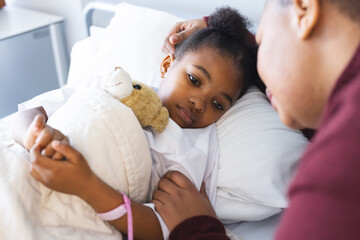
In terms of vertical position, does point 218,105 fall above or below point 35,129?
below

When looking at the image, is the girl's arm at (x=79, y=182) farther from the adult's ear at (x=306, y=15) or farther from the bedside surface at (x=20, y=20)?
the bedside surface at (x=20, y=20)

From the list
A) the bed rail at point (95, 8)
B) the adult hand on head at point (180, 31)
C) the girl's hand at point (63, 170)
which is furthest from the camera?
the bed rail at point (95, 8)

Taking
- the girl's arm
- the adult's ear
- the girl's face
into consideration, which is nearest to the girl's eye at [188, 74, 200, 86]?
the girl's face

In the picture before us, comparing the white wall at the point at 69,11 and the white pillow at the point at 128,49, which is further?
the white wall at the point at 69,11

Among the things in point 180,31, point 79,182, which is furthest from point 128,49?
point 79,182

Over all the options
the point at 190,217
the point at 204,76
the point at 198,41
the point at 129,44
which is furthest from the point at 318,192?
the point at 129,44

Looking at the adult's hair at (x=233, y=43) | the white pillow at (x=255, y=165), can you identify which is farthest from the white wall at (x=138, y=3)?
the white pillow at (x=255, y=165)

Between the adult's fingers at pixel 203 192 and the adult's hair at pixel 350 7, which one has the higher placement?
the adult's hair at pixel 350 7

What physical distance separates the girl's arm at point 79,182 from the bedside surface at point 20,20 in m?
1.44

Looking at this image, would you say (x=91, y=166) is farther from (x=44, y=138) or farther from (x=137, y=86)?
→ (x=137, y=86)

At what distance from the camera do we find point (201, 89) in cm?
110

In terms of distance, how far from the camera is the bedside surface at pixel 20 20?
202cm

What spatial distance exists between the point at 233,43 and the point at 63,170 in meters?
0.67

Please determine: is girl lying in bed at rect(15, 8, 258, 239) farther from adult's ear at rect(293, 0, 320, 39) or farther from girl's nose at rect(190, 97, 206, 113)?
adult's ear at rect(293, 0, 320, 39)
